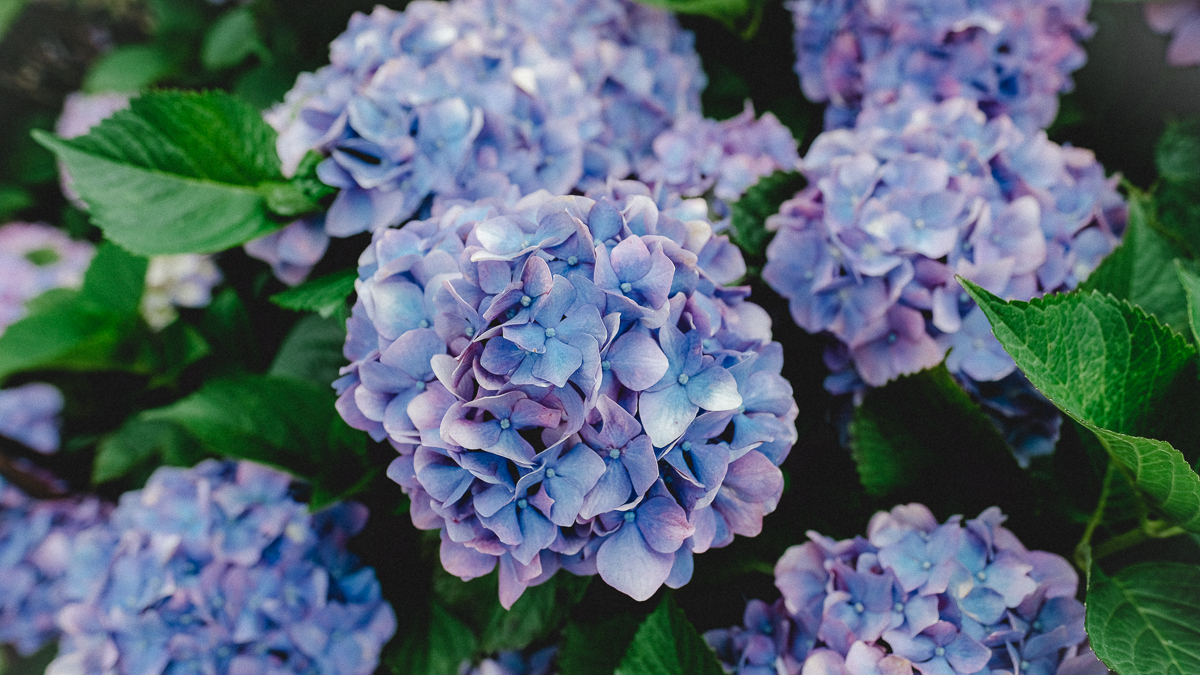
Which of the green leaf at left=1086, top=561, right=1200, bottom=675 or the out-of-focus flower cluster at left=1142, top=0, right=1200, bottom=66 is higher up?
the out-of-focus flower cluster at left=1142, top=0, right=1200, bottom=66

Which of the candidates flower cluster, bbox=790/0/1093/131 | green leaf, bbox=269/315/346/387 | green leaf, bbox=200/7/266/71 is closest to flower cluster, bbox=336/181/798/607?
green leaf, bbox=269/315/346/387

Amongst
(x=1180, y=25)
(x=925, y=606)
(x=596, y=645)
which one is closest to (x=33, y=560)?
(x=596, y=645)

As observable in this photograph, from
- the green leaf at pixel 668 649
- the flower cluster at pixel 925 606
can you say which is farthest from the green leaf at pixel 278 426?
the flower cluster at pixel 925 606

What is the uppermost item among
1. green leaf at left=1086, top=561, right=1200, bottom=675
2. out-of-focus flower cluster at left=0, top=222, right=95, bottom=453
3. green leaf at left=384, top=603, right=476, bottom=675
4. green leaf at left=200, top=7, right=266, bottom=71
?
green leaf at left=200, top=7, right=266, bottom=71

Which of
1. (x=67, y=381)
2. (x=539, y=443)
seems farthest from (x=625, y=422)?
(x=67, y=381)

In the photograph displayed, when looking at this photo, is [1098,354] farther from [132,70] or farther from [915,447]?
[132,70]

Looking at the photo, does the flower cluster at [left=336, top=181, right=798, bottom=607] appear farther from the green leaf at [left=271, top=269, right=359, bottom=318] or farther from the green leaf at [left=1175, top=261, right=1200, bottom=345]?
the green leaf at [left=1175, top=261, right=1200, bottom=345]

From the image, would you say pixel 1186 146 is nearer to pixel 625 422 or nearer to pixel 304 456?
pixel 625 422
